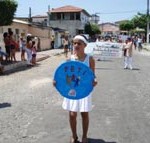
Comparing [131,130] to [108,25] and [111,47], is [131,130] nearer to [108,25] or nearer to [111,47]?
[111,47]

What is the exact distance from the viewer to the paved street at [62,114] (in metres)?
7.40

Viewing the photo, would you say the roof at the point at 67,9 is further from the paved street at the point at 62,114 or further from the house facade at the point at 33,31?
the paved street at the point at 62,114

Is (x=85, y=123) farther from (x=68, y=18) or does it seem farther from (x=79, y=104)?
(x=68, y=18)

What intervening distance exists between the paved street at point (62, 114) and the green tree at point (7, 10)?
8.64 metres

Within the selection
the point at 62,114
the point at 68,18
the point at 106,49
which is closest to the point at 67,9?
the point at 68,18

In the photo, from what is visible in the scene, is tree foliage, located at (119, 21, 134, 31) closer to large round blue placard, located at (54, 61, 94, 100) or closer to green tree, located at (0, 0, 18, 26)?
green tree, located at (0, 0, 18, 26)

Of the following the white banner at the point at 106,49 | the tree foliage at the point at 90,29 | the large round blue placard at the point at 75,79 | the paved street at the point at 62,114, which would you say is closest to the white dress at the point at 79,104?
the large round blue placard at the point at 75,79

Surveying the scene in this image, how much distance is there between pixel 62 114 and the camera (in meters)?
9.38

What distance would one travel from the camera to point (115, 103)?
35.8ft

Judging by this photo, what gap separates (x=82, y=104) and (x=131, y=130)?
1683mm

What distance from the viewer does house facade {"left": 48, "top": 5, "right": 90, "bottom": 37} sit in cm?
8219

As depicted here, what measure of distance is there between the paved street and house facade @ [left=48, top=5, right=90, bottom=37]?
221 feet

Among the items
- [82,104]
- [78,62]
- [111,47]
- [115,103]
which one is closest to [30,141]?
[82,104]

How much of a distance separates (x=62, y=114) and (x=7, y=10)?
49.3 ft
